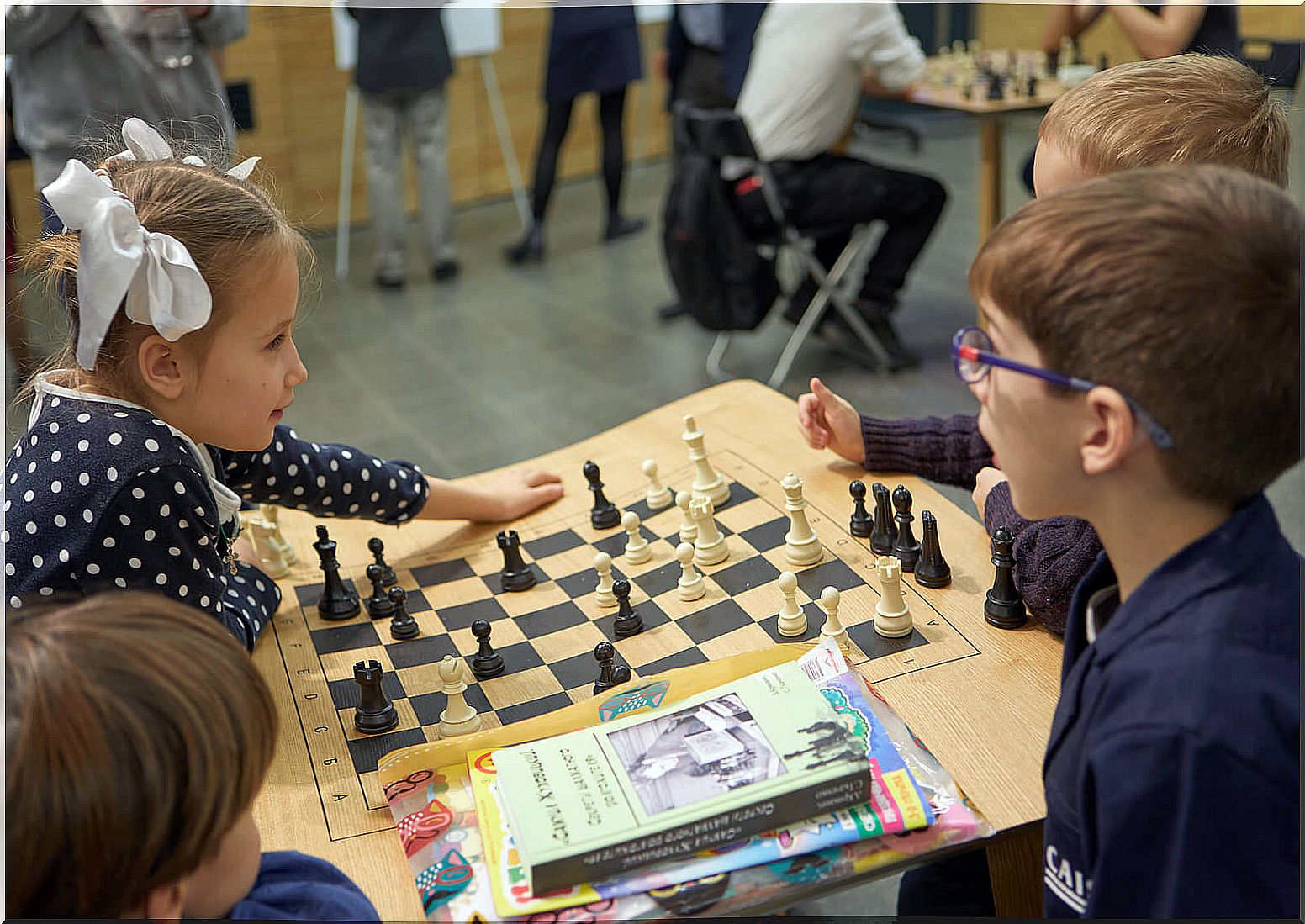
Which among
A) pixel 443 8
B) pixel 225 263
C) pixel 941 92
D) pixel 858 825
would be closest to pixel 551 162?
pixel 443 8

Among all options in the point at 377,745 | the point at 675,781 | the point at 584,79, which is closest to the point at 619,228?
the point at 584,79

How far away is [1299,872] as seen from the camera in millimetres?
817

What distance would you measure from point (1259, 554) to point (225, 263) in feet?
3.44

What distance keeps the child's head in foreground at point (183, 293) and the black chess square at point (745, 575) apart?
1.88 ft

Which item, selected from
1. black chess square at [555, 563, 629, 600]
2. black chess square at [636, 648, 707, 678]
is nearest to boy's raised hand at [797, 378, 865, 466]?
black chess square at [555, 563, 629, 600]

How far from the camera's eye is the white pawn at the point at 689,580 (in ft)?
4.83

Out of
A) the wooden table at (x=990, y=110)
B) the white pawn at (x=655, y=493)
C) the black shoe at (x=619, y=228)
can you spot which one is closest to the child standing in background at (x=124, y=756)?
the white pawn at (x=655, y=493)

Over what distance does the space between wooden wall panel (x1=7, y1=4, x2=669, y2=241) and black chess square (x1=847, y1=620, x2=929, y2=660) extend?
4.05 meters

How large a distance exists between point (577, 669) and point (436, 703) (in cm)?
16

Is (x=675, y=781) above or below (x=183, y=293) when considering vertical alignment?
A: below

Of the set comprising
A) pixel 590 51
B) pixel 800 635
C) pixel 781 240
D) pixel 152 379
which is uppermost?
pixel 152 379

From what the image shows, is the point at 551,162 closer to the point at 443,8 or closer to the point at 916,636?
the point at 443,8

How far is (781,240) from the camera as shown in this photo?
3439 millimetres

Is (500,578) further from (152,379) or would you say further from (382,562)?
(152,379)
